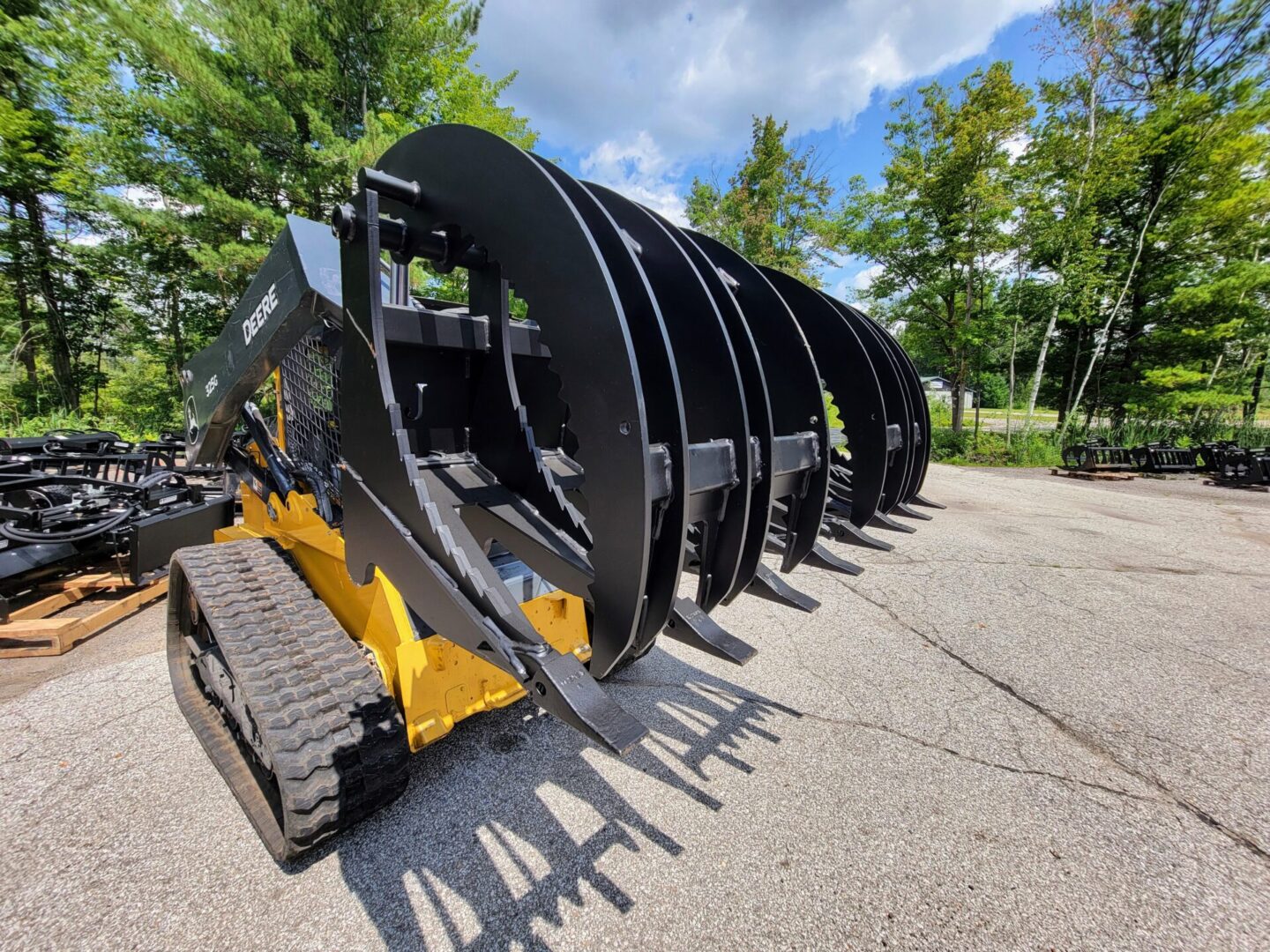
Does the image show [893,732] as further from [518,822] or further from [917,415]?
[518,822]

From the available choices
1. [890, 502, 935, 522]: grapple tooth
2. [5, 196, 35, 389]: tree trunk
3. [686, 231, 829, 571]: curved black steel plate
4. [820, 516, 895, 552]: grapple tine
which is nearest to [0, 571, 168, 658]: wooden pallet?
[686, 231, 829, 571]: curved black steel plate

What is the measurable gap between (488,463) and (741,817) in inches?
65.7

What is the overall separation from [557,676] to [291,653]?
1426 millimetres

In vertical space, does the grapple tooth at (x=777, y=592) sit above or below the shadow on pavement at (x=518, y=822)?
above

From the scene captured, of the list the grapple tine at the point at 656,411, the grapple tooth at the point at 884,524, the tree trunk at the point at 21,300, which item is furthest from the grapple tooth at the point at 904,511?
the tree trunk at the point at 21,300

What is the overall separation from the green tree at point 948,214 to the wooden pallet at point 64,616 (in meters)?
19.4

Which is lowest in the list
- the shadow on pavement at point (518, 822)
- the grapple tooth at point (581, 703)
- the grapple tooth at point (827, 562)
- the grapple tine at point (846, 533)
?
the shadow on pavement at point (518, 822)

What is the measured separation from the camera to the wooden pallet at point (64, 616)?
10.1 feet

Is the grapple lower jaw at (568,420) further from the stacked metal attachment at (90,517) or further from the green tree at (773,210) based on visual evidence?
the green tree at (773,210)

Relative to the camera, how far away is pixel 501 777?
7.03 ft

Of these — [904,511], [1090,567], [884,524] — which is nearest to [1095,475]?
[1090,567]

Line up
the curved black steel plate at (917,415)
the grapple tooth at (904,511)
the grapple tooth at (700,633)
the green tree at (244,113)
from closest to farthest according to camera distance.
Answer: the grapple tooth at (700,633) → the grapple tooth at (904,511) → the curved black steel plate at (917,415) → the green tree at (244,113)

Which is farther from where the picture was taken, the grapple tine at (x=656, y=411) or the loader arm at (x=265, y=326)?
the loader arm at (x=265, y=326)

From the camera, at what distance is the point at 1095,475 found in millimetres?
11570
